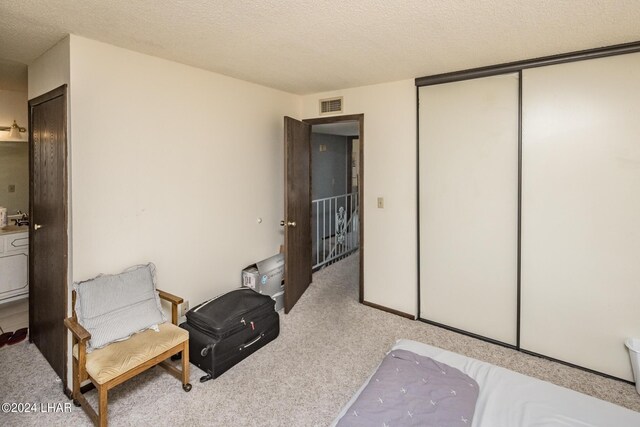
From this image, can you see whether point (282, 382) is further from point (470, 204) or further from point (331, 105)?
point (331, 105)

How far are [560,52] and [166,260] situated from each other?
330 cm

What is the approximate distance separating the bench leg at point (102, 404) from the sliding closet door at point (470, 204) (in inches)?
103

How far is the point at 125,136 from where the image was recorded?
2445 millimetres

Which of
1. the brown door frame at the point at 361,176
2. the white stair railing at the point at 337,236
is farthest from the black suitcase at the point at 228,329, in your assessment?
the white stair railing at the point at 337,236

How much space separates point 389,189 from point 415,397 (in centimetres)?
221

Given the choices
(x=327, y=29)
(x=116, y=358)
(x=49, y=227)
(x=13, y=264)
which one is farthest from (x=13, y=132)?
(x=327, y=29)

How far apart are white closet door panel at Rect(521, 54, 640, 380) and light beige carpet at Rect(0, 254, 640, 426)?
0.98 feet

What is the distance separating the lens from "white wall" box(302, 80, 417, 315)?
10.8 ft

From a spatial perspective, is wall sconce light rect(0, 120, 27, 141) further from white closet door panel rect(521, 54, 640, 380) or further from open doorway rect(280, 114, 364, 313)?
white closet door panel rect(521, 54, 640, 380)

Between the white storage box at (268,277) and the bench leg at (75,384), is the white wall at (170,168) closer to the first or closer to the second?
the white storage box at (268,277)

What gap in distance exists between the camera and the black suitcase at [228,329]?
2.44 metres

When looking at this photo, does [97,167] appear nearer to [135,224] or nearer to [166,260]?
[135,224]

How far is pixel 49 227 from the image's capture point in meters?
2.49

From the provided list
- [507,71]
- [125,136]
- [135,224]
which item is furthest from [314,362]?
[507,71]
